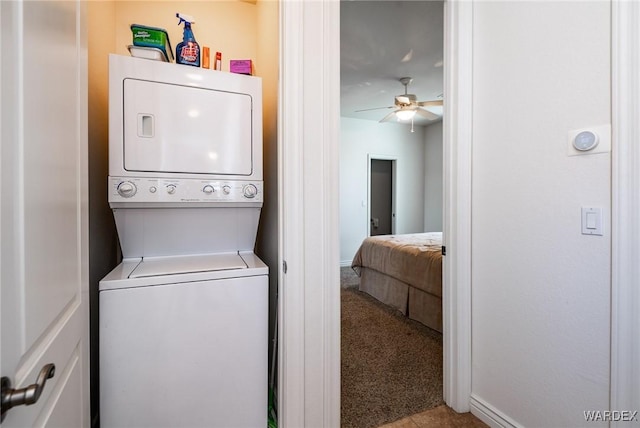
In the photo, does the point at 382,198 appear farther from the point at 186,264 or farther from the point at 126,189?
the point at 126,189

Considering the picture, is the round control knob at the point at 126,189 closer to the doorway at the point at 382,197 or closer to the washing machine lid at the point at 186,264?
the washing machine lid at the point at 186,264

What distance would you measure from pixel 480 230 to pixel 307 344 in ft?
3.47

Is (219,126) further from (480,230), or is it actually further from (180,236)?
(480,230)

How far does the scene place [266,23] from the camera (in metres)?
1.68

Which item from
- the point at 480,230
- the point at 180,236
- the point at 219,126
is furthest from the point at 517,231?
the point at 180,236

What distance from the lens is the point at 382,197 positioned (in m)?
5.77

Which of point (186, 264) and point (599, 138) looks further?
point (186, 264)

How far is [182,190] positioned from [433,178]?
17.4 ft

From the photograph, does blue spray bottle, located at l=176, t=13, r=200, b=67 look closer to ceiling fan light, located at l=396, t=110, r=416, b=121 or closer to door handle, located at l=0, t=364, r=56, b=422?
door handle, located at l=0, t=364, r=56, b=422

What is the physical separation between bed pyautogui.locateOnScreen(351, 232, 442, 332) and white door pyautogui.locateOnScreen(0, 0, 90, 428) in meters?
2.41

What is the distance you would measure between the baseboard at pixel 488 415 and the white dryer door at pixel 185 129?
1.72 m

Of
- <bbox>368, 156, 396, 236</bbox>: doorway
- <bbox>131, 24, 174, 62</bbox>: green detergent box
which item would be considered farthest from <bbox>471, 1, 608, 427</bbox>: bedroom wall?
<bbox>368, 156, 396, 236</bbox>: doorway

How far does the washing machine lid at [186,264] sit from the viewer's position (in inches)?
44.9

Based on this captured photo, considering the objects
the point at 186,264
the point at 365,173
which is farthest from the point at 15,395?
the point at 365,173
